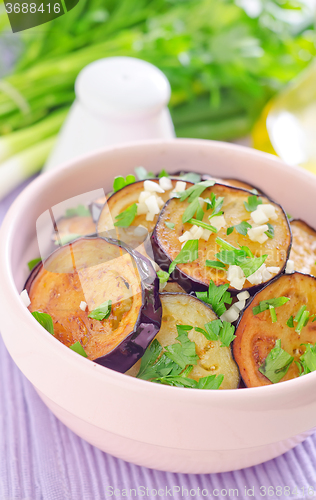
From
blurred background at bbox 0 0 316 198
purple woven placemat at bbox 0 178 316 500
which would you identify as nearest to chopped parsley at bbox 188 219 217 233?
purple woven placemat at bbox 0 178 316 500

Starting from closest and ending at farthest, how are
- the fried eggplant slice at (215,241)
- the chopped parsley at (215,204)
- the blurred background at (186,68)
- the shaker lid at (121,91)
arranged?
the fried eggplant slice at (215,241) < the chopped parsley at (215,204) < the shaker lid at (121,91) < the blurred background at (186,68)

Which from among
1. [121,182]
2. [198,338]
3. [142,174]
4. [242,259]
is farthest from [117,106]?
[198,338]

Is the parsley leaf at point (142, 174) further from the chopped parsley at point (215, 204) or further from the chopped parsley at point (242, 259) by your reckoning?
the chopped parsley at point (242, 259)

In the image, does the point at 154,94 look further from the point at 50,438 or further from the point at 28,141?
the point at 50,438

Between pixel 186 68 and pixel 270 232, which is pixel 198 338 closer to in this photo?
pixel 270 232

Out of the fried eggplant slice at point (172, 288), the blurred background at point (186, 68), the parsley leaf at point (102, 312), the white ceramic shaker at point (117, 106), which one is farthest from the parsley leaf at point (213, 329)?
the blurred background at point (186, 68)
